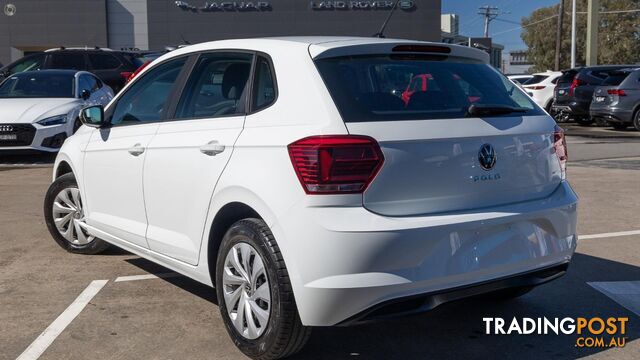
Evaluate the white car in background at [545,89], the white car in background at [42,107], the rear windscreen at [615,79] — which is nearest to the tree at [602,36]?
the white car in background at [545,89]

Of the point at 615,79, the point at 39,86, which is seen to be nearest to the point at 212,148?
the point at 39,86

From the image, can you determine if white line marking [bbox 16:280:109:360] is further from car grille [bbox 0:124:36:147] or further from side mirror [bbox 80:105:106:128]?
car grille [bbox 0:124:36:147]

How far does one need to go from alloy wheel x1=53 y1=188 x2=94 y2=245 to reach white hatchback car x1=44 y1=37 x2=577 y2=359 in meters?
1.57

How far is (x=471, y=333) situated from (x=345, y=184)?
4.89ft

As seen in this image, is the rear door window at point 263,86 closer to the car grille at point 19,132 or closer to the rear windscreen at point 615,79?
the car grille at point 19,132

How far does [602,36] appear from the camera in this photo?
68.1 meters

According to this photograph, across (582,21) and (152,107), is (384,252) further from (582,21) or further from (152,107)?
(582,21)

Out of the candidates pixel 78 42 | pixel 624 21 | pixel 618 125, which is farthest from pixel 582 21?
pixel 618 125

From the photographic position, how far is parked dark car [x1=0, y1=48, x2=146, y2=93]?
723 inches

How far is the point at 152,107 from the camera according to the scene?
4953mm

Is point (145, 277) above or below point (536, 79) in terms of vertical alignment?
below

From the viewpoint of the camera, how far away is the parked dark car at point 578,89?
1980 cm

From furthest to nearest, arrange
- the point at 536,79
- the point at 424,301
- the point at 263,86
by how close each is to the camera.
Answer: the point at 536,79 → the point at 263,86 → the point at 424,301

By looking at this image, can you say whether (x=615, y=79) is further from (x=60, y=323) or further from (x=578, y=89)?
(x=60, y=323)
